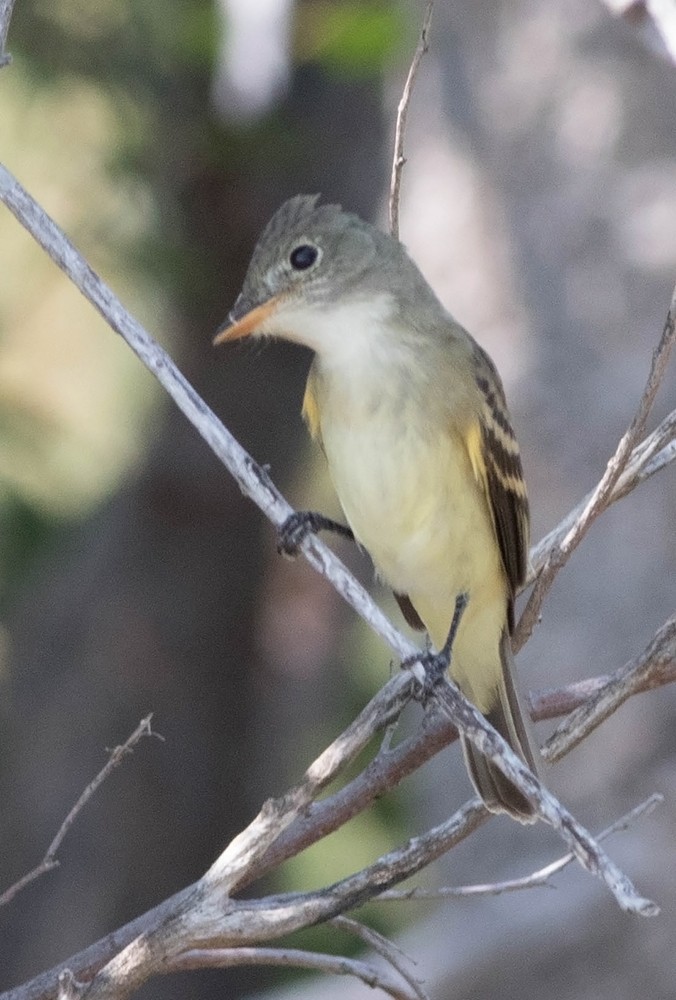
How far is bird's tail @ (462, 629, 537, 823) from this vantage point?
2.79 m

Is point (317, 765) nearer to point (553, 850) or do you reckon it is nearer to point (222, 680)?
point (553, 850)

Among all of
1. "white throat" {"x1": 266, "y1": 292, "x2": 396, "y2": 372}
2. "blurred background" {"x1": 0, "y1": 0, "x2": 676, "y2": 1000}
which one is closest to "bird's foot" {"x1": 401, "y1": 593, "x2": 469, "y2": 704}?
"white throat" {"x1": 266, "y1": 292, "x2": 396, "y2": 372}

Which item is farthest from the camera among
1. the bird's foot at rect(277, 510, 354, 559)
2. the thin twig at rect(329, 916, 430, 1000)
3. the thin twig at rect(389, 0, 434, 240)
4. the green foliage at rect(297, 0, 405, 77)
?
the green foliage at rect(297, 0, 405, 77)

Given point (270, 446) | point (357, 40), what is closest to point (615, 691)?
point (357, 40)

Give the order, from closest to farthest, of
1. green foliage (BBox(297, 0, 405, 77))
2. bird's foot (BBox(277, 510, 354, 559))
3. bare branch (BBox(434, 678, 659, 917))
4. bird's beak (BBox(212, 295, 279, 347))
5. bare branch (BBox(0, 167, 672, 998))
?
bare branch (BBox(434, 678, 659, 917)) → bare branch (BBox(0, 167, 672, 998)) → bird's foot (BBox(277, 510, 354, 559)) → bird's beak (BBox(212, 295, 279, 347)) → green foliage (BBox(297, 0, 405, 77))

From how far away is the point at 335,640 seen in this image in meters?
6.38

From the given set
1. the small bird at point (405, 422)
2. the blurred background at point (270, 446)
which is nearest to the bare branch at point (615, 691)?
the small bird at point (405, 422)

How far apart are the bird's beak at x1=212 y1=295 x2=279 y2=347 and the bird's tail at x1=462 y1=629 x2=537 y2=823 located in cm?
82

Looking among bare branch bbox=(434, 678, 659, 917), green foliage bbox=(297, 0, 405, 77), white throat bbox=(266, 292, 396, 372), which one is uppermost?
green foliage bbox=(297, 0, 405, 77)

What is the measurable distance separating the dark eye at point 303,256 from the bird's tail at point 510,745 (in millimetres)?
873

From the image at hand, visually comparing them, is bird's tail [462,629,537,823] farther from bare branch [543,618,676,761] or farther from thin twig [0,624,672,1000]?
bare branch [543,618,676,761]

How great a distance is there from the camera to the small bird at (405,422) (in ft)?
10.2

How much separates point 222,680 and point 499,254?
200 cm

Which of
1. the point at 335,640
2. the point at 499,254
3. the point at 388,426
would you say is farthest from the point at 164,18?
the point at 335,640
